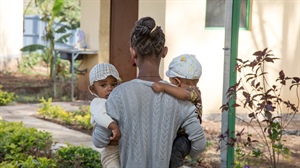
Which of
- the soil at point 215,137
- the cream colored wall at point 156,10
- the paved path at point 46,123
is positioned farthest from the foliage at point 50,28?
the cream colored wall at point 156,10

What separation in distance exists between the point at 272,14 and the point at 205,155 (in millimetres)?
4177

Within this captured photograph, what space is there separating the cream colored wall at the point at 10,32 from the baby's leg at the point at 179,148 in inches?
722

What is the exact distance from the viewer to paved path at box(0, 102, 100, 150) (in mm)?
9680

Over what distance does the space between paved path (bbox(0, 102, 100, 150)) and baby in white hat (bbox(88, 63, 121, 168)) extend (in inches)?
194

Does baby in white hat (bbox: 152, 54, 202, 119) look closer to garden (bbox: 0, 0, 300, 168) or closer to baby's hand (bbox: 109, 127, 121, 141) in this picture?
baby's hand (bbox: 109, 127, 121, 141)

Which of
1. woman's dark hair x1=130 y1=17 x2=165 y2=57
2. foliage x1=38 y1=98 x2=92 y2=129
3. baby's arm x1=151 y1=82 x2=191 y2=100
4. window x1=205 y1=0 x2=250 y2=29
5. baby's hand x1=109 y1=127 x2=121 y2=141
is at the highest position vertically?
window x1=205 y1=0 x2=250 y2=29

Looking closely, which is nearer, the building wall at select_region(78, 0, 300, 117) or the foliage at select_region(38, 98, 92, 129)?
the foliage at select_region(38, 98, 92, 129)

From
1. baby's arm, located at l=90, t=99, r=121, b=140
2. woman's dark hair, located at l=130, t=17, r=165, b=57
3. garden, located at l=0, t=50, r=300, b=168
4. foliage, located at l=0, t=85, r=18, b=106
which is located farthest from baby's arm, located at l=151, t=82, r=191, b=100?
foliage, located at l=0, t=85, r=18, b=106

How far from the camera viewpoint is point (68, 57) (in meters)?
15.1

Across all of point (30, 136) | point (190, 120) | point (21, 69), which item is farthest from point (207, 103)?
point (21, 69)

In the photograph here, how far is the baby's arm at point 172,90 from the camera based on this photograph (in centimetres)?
367

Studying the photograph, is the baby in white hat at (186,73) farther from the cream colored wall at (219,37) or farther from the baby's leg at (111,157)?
the cream colored wall at (219,37)

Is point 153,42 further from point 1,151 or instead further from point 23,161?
point 1,151

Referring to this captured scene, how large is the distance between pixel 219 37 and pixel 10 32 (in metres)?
11.4
